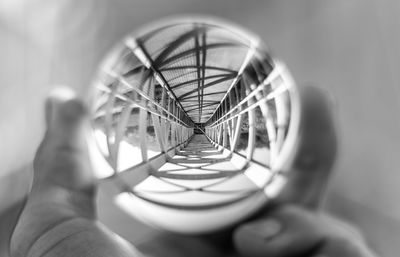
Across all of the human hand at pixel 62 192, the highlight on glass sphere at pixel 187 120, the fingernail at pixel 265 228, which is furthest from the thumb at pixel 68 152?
the fingernail at pixel 265 228

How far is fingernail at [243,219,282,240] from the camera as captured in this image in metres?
0.77

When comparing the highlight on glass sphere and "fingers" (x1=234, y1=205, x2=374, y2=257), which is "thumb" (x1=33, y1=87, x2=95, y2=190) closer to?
the highlight on glass sphere

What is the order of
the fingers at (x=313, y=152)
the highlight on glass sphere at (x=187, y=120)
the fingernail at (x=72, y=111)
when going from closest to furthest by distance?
the highlight on glass sphere at (x=187, y=120), the fingernail at (x=72, y=111), the fingers at (x=313, y=152)

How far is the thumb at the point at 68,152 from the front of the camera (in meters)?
0.69

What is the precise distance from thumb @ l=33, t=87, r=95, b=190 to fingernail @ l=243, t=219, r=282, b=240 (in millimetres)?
355

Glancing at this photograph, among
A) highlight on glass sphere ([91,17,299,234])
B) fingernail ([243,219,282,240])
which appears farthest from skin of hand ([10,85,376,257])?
highlight on glass sphere ([91,17,299,234])

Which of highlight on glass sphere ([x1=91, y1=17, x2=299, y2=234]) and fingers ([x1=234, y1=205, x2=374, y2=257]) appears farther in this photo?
fingers ([x1=234, y1=205, x2=374, y2=257])

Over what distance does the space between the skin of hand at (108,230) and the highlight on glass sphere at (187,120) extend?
0.11 metres

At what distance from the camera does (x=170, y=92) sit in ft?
1.89

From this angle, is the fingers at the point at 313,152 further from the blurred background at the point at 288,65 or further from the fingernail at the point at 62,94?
the fingernail at the point at 62,94

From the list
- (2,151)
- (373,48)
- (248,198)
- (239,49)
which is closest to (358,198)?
(373,48)

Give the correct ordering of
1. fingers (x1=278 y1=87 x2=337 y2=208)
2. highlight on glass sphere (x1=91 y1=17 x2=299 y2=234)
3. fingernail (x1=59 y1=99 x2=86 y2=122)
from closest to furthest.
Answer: highlight on glass sphere (x1=91 y1=17 x2=299 y2=234)
fingernail (x1=59 y1=99 x2=86 y2=122)
fingers (x1=278 y1=87 x2=337 y2=208)

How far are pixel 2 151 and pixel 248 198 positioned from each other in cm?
62

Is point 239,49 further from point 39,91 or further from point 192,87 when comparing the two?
point 39,91
